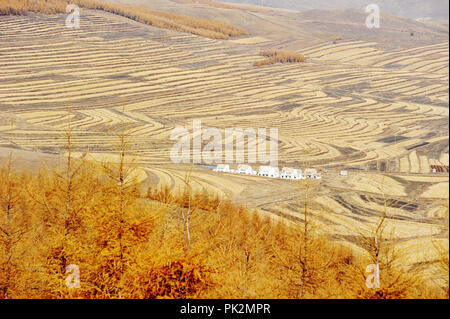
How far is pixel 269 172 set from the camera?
38.3m

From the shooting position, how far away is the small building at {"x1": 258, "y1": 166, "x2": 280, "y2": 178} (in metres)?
38.2

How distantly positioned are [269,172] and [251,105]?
63.8 feet

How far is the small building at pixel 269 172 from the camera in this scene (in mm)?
38188

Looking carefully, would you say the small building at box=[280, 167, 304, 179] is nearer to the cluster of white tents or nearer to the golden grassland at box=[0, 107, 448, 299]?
the cluster of white tents

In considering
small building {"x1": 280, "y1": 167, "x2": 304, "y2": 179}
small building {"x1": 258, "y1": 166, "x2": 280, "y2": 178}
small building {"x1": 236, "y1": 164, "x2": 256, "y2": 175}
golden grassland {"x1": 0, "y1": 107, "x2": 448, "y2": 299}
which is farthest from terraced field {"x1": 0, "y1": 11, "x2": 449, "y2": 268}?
golden grassland {"x1": 0, "y1": 107, "x2": 448, "y2": 299}

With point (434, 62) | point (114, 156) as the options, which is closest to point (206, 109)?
point (114, 156)

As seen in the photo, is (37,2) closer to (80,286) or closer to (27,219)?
(27,219)

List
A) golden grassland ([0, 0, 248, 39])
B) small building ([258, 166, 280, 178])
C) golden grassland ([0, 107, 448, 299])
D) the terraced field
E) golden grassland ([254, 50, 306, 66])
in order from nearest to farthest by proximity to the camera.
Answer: golden grassland ([0, 107, 448, 299]) < the terraced field < small building ([258, 166, 280, 178]) < golden grassland ([0, 0, 248, 39]) < golden grassland ([254, 50, 306, 66])

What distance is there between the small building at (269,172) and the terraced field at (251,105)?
1.44 meters

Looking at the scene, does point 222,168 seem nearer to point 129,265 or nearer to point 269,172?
point 269,172

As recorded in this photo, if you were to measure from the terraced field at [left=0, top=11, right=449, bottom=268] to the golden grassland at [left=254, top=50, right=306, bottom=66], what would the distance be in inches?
60.5

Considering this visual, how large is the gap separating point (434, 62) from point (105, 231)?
69.9 m

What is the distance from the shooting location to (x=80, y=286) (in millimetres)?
10258

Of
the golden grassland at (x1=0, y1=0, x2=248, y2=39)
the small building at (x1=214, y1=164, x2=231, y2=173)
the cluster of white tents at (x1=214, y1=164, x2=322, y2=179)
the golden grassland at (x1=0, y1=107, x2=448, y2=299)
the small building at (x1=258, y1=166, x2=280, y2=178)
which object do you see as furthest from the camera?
the golden grassland at (x1=0, y1=0, x2=248, y2=39)
